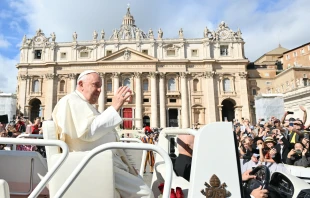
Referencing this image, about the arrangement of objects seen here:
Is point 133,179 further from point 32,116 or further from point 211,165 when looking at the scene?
point 32,116

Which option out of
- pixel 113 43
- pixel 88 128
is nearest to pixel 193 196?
pixel 88 128

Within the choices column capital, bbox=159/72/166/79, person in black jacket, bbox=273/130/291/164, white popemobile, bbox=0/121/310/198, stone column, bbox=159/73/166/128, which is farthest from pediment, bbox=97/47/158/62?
white popemobile, bbox=0/121/310/198

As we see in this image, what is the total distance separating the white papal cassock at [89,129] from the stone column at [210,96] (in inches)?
1519

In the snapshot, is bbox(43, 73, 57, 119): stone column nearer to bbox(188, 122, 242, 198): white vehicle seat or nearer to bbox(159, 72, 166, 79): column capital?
bbox(159, 72, 166, 79): column capital

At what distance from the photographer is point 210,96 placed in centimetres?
4056

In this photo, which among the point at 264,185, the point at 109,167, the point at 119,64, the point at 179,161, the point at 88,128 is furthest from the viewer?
the point at 119,64

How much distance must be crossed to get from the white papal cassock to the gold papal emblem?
1.72 feet

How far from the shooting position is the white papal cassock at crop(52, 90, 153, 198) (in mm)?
2040

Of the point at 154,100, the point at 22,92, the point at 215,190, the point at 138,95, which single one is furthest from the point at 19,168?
the point at 22,92

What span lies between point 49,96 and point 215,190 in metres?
42.8

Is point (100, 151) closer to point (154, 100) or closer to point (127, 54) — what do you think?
point (154, 100)

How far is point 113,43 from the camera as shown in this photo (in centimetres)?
4253

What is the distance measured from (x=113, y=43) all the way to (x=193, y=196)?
140 feet

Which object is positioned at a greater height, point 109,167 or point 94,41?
point 94,41
